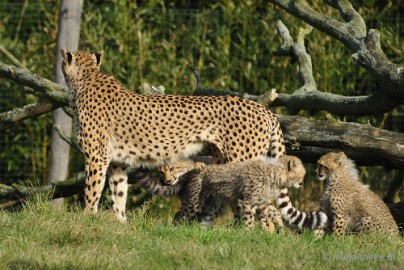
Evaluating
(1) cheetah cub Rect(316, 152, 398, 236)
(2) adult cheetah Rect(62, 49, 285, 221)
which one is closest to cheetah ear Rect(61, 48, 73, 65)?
(2) adult cheetah Rect(62, 49, 285, 221)

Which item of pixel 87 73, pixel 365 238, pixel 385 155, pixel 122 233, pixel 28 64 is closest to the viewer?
pixel 122 233

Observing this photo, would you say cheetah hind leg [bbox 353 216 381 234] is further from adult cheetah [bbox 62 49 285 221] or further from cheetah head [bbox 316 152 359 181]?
adult cheetah [bbox 62 49 285 221]

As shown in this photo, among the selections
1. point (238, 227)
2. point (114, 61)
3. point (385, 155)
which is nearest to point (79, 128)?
point (238, 227)

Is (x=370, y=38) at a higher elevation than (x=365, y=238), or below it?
higher

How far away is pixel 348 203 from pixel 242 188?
0.64 meters

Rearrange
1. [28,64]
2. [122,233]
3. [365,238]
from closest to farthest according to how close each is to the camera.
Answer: [122,233] < [365,238] < [28,64]

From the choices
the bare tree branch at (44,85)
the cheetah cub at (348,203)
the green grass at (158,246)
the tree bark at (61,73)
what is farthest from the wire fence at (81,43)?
the green grass at (158,246)

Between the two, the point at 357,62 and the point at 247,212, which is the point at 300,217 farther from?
the point at 357,62

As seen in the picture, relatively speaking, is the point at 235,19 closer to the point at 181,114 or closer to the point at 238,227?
the point at 181,114

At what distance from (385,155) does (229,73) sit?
2.94m

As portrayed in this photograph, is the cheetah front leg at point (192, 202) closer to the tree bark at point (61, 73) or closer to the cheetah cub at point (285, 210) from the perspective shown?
the cheetah cub at point (285, 210)

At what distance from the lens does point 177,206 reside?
8102 millimetres

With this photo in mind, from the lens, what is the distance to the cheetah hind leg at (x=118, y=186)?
20.7 ft

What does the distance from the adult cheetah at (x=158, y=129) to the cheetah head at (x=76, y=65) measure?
80 millimetres
